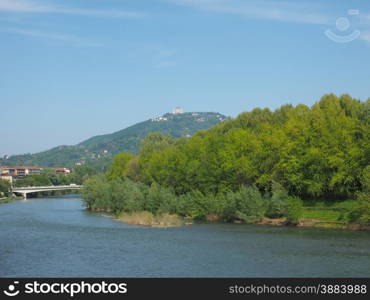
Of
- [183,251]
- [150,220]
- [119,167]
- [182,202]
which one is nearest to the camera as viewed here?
[183,251]

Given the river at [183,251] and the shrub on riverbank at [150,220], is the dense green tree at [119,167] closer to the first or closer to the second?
the shrub on riverbank at [150,220]

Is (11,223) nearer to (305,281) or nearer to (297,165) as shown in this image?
(297,165)

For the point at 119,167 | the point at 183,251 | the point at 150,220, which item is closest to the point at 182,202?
the point at 150,220

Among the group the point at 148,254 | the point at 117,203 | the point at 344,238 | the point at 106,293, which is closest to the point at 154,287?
the point at 106,293

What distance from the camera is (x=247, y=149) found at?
8494 centimetres

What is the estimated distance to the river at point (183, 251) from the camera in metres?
40.2

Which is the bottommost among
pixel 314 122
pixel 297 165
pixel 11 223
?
pixel 11 223

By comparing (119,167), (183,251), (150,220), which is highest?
(119,167)

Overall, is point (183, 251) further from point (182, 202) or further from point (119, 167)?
point (119, 167)

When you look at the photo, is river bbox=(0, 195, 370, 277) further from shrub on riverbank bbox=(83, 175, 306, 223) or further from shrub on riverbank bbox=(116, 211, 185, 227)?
shrub on riverbank bbox=(83, 175, 306, 223)

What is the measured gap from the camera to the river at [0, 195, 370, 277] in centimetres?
4019

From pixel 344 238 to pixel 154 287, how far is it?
27.7m

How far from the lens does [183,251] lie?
160 feet

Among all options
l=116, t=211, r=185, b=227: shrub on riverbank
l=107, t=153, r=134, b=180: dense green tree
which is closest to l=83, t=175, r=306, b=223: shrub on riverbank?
l=116, t=211, r=185, b=227: shrub on riverbank
